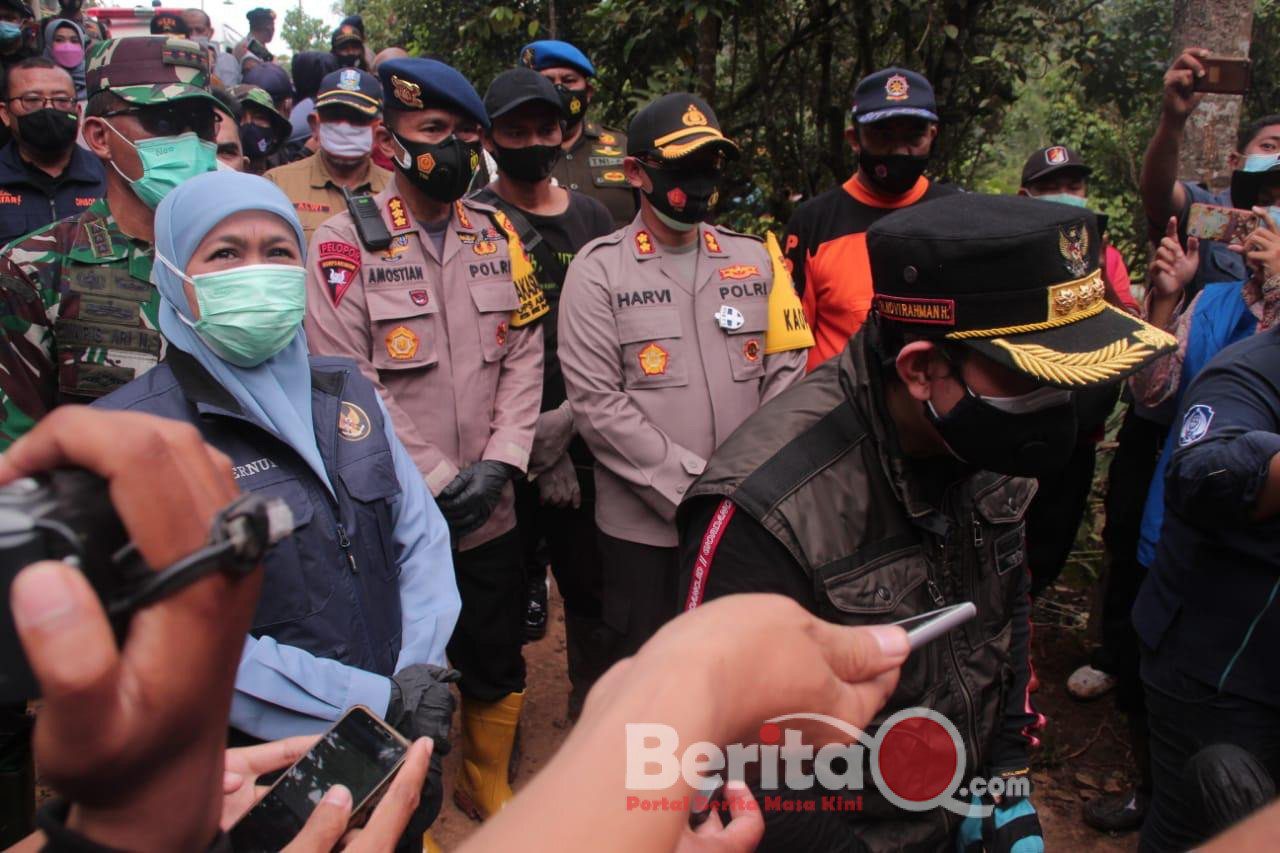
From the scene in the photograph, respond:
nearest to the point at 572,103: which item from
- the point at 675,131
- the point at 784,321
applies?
the point at 675,131

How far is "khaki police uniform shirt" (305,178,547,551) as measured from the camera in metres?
3.29

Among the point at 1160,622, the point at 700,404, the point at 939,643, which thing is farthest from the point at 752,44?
the point at 939,643

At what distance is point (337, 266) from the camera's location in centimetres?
329

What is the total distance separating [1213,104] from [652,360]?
11.5 ft

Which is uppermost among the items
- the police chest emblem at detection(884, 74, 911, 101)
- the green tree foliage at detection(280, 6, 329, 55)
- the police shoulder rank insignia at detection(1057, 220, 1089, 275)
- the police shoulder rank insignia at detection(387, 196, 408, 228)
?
the green tree foliage at detection(280, 6, 329, 55)

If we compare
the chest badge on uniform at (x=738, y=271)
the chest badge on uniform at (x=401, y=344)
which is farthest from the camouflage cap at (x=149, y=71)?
the chest badge on uniform at (x=738, y=271)

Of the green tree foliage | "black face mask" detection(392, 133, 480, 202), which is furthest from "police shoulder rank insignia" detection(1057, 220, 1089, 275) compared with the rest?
the green tree foliage

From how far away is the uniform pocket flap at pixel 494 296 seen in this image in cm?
349

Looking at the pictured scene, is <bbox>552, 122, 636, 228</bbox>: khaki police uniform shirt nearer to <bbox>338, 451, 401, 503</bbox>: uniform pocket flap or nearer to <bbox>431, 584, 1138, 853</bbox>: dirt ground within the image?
<bbox>431, 584, 1138, 853</bbox>: dirt ground

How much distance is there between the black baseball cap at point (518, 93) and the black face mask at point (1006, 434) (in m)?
2.84

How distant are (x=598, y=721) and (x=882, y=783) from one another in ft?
4.22

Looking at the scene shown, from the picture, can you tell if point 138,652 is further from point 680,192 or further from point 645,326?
point 680,192

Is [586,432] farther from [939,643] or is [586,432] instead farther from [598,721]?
[598,721]

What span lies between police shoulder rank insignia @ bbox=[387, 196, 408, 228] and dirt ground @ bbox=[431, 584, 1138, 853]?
2.03m
